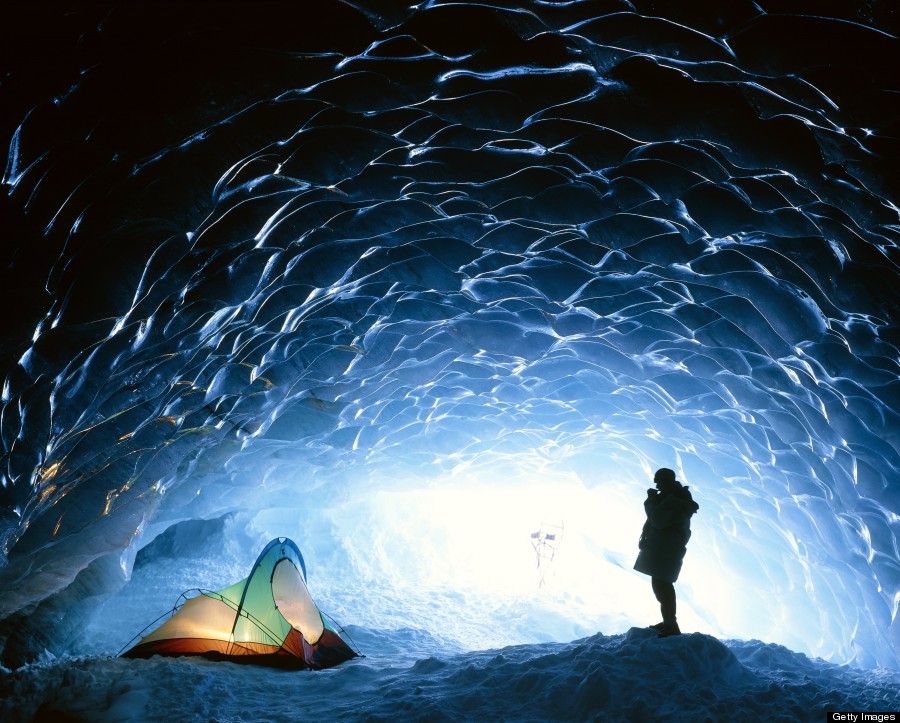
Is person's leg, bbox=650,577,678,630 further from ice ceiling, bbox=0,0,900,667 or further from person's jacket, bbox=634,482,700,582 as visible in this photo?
ice ceiling, bbox=0,0,900,667

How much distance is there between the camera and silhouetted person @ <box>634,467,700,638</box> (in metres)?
4.77

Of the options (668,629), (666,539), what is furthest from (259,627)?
(666,539)

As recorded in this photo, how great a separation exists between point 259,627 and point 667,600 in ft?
16.1

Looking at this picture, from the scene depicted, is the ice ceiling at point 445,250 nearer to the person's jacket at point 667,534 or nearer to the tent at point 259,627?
the tent at point 259,627

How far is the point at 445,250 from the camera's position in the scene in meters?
5.50

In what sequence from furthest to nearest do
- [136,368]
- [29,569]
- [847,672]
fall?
[29,569] < [847,672] < [136,368]

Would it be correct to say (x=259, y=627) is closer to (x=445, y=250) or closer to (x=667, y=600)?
(x=667, y=600)

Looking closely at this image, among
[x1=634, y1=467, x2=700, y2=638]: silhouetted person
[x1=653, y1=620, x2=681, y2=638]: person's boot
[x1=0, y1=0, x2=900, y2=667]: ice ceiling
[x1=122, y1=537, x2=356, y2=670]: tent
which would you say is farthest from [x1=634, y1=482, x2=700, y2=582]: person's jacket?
[x1=122, y1=537, x2=356, y2=670]: tent

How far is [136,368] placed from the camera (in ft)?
15.8

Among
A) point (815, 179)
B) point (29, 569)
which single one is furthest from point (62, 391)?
point (815, 179)

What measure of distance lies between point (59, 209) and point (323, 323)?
11.2 ft

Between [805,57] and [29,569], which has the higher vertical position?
[805,57]

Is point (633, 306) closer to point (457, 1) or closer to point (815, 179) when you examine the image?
point (815, 179)

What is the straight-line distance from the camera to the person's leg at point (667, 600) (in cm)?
468
